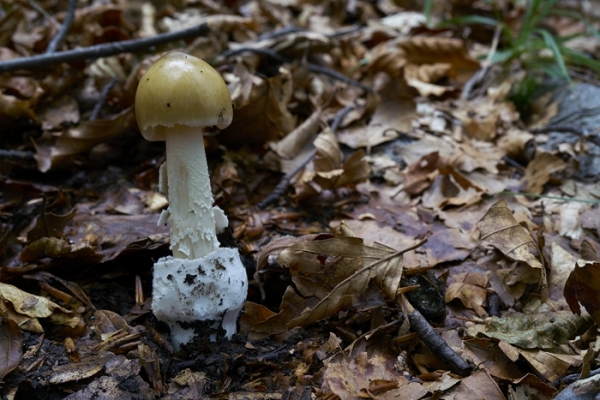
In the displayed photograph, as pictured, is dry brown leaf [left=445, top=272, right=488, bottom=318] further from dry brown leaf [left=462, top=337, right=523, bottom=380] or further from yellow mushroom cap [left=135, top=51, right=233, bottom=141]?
yellow mushroom cap [left=135, top=51, right=233, bottom=141]

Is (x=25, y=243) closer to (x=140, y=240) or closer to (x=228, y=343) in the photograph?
(x=140, y=240)

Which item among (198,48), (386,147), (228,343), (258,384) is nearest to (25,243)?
(228,343)

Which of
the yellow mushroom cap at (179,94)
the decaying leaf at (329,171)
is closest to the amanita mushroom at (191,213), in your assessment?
the yellow mushroom cap at (179,94)

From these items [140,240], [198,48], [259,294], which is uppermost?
[198,48]

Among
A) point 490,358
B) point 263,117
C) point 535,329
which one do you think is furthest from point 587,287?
point 263,117

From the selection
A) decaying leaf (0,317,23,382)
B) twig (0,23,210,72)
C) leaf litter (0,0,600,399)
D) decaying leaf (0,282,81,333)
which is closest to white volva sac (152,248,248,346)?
leaf litter (0,0,600,399)

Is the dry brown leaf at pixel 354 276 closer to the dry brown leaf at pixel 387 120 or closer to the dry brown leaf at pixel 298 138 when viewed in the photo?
the dry brown leaf at pixel 298 138
